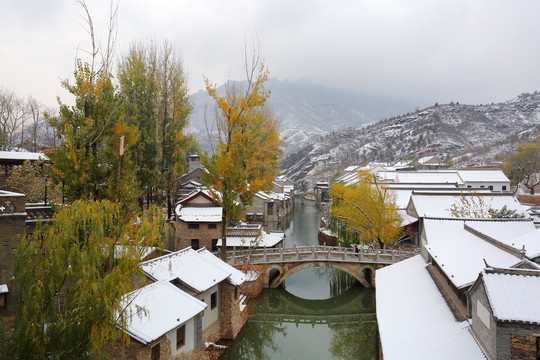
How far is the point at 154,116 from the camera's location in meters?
27.2

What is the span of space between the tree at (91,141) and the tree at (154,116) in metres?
10.9

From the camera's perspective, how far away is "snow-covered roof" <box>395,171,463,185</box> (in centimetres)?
5534

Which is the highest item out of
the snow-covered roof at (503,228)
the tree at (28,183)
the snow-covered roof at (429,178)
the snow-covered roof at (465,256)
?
the snow-covered roof at (429,178)

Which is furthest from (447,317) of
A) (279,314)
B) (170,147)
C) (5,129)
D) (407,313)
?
(5,129)

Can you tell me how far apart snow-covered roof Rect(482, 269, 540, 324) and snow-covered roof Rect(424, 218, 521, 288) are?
42.4 inches

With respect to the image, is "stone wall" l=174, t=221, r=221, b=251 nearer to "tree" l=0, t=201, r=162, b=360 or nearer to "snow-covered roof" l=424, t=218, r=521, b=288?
"snow-covered roof" l=424, t=218, r=521, b=288

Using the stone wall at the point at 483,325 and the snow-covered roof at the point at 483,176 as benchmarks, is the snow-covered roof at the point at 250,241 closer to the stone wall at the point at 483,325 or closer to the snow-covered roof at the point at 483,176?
the stone wall at the point at 483,325

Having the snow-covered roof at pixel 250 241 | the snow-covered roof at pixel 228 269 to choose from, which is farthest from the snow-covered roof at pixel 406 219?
the snow-covered roof at pixel 228 269

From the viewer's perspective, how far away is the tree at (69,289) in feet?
26.0

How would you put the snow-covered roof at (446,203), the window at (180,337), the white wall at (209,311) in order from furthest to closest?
the snow-covered roof at (446,203)
the white wall at (209,311)
the window at (180,337)

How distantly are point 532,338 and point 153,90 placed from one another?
26089 millimetres

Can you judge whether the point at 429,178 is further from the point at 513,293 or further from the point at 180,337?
the point at 513,293

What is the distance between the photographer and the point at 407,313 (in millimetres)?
12617

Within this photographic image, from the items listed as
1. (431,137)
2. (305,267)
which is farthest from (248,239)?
(431,137)
